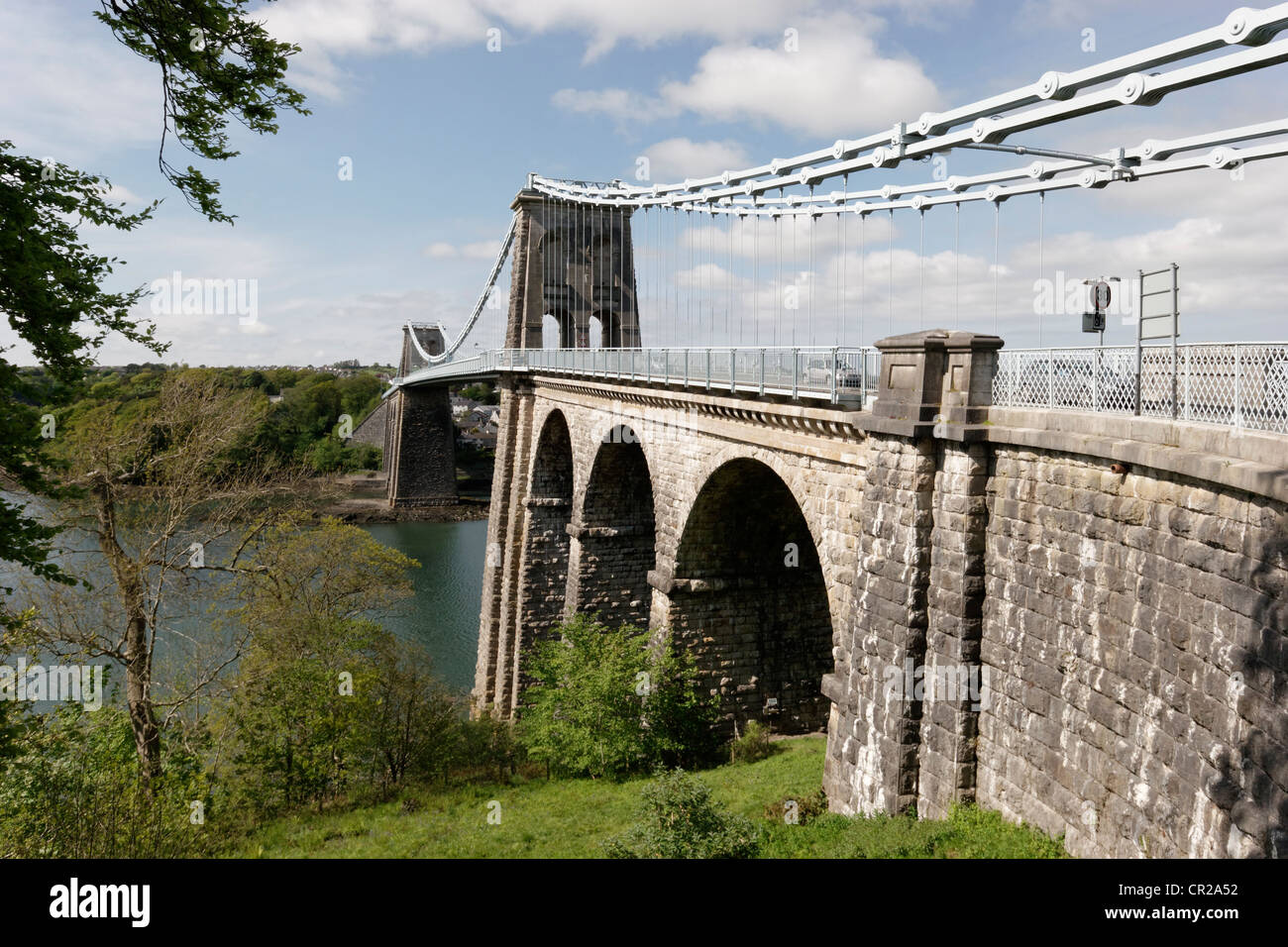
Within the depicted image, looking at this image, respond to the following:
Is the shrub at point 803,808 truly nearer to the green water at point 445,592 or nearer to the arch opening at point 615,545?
the arch opening at point 615,545

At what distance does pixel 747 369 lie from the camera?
12672mm

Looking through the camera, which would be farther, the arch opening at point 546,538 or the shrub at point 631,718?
the arch opening at point 546,538

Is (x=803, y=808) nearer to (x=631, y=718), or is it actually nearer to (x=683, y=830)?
(x=683, y=830)

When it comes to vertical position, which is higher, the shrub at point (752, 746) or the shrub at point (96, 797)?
the shrub at point (96, 797)

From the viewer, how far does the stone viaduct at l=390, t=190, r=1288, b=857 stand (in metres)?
5.36

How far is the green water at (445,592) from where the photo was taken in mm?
28531

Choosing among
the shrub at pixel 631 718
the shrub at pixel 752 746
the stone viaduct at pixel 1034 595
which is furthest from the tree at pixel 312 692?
the stone viaduct at pixel 1034 595

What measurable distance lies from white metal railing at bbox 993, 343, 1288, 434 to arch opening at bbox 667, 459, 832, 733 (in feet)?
24.9

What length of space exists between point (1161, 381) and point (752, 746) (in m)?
11.0

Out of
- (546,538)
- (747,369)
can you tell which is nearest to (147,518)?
(747,369)

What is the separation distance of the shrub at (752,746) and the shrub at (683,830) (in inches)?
243

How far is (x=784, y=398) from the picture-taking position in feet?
39.5
